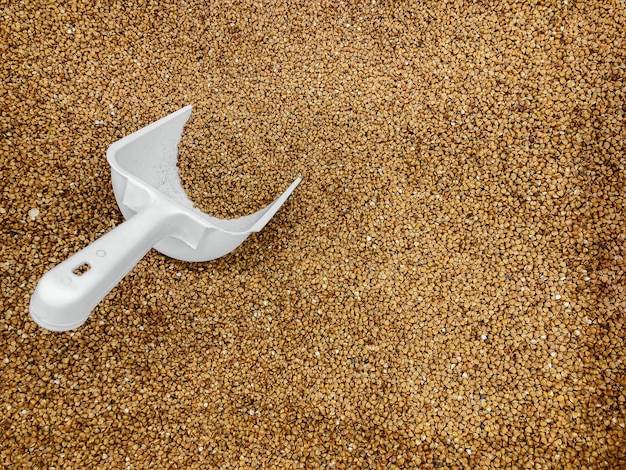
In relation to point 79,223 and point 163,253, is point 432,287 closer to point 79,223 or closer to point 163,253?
point 163,253

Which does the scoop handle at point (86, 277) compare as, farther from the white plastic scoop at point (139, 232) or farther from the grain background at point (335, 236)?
the grain background at point (335, 236)

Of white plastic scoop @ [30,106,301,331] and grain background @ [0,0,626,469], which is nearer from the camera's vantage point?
white plastic scoop @ [30,106,301,331]

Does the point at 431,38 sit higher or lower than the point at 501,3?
lower

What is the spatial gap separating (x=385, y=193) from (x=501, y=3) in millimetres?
665

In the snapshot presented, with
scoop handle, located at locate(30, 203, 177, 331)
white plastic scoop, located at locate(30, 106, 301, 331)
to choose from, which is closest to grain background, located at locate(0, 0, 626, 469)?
white plastic scoop, located at locate(30, 106, 301, 331)

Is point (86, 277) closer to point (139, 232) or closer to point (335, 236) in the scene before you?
point (139, 232)

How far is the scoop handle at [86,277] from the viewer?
0.83 meters

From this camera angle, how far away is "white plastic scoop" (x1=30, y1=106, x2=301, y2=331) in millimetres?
847

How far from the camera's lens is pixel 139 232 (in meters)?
0.97

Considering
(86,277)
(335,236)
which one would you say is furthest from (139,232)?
(335,236)

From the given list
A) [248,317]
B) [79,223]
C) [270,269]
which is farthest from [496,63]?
[79,223]

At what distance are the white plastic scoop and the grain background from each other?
8 cm

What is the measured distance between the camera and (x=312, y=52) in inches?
58.2

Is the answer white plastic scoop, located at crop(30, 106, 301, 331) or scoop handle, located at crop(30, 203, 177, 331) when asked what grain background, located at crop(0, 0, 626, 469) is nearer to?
white plastic scoop, located at crop(30, 106, 301, 331)
